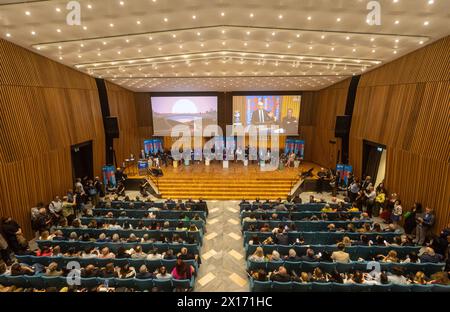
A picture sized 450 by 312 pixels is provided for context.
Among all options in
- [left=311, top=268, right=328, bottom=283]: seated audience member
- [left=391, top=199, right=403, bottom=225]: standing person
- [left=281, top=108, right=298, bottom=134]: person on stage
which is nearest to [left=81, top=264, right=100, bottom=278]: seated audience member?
[left=311, top=268, right=328, bottom=283]: seated audience member

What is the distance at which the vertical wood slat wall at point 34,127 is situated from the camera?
8117 mm

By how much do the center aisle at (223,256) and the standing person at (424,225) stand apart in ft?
18.8

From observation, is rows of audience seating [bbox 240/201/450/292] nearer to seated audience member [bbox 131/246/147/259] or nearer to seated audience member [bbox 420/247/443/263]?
seated audience member [bbox 420/247/443/263]

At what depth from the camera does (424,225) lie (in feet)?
27.1

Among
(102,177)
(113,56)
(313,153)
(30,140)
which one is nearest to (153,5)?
(113,56)

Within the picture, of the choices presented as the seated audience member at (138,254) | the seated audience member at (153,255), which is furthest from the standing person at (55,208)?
the seated audience member at (153,255)

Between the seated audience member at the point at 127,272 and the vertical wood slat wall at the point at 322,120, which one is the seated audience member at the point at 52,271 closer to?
the seated audience member at the point at 127,272

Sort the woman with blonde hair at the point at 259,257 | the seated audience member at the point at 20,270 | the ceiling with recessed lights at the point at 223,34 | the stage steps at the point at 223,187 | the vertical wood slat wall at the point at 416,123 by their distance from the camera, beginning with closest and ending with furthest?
the seated audience member at the point at 20,270 < the woman with blonde hair at the point at 259,257 < the ceiling with recessed lights at the point at 223,34 < the vertical wood slat wall at the point at 416,123 < the stage steps at the point at 223,187

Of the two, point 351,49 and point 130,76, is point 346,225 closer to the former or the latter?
point 351,49

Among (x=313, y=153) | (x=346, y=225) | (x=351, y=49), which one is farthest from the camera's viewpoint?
(x=313, y=153)

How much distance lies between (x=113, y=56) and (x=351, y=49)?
948cm

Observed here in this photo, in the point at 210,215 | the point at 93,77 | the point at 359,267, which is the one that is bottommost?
the point at 210,215

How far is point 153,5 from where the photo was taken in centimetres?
683

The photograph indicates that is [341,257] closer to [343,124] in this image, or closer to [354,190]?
[354,190]
